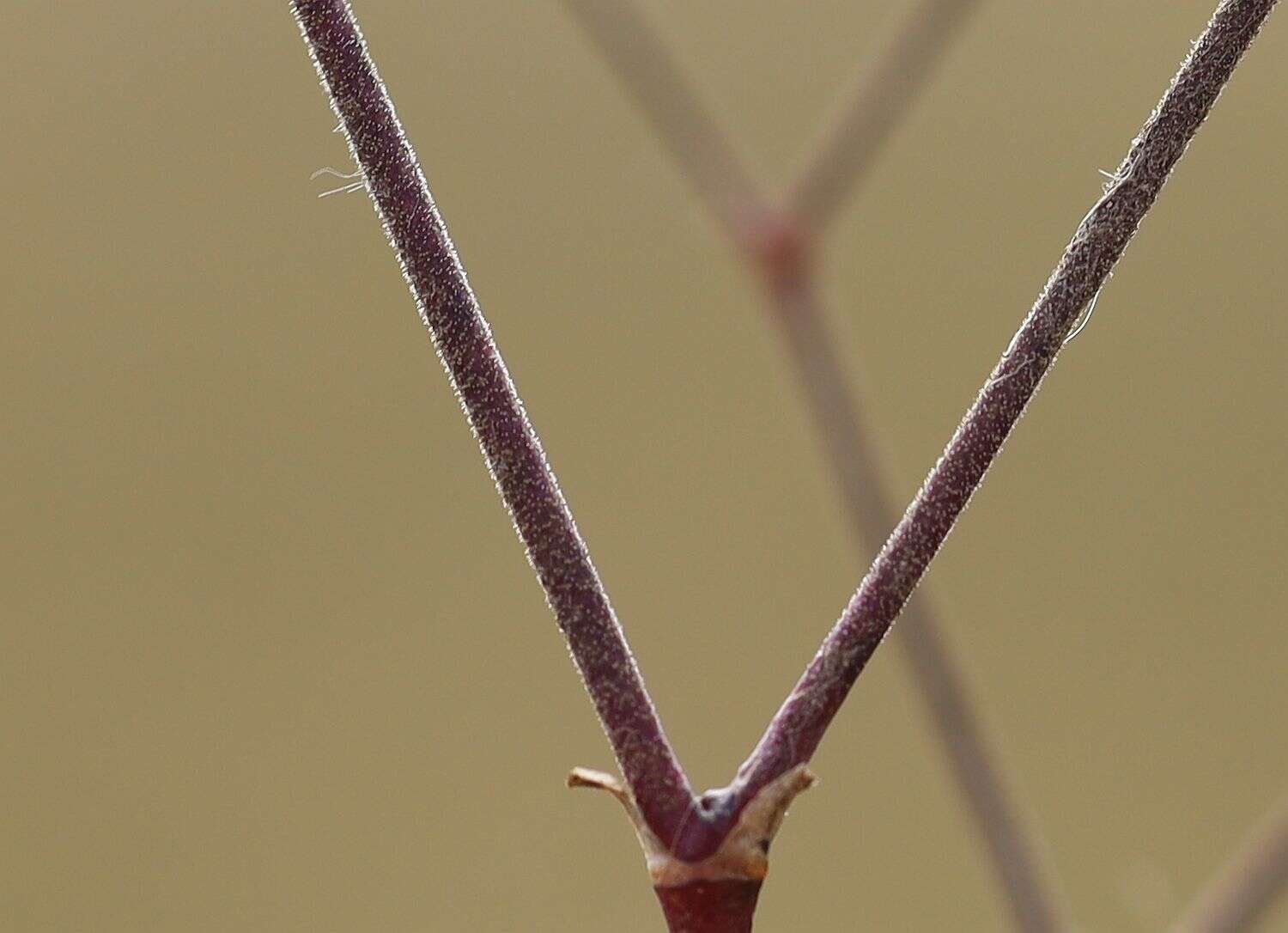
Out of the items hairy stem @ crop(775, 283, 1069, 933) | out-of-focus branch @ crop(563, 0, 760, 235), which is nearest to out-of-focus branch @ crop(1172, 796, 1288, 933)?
hairy stem @ crop(775, 283, 1069, 933)

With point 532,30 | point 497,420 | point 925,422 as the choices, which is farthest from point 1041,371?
point 532,30

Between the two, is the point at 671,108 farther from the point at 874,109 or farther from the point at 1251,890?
the point at 1251,890

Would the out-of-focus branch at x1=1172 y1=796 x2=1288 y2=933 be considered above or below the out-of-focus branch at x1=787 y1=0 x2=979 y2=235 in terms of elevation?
below

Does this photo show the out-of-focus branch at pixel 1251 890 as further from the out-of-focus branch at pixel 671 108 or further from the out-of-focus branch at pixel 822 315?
the out-of-focus branch at pixel 671 108

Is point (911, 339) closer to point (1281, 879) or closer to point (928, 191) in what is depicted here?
point (928, 191)

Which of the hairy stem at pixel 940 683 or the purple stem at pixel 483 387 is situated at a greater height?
the purple stem at pixel 483 387

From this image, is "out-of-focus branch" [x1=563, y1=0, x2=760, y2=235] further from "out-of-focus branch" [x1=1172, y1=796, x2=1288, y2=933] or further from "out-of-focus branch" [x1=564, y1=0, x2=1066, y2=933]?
"out-of-focus branch" [x1=1172, y1=796, x2=1288, y2=933]

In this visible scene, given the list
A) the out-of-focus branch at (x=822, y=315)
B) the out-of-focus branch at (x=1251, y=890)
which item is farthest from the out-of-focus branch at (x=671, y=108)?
the out-of-focus branch at (x=1251, y=890)

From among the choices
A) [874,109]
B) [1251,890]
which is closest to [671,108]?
[874,109]
